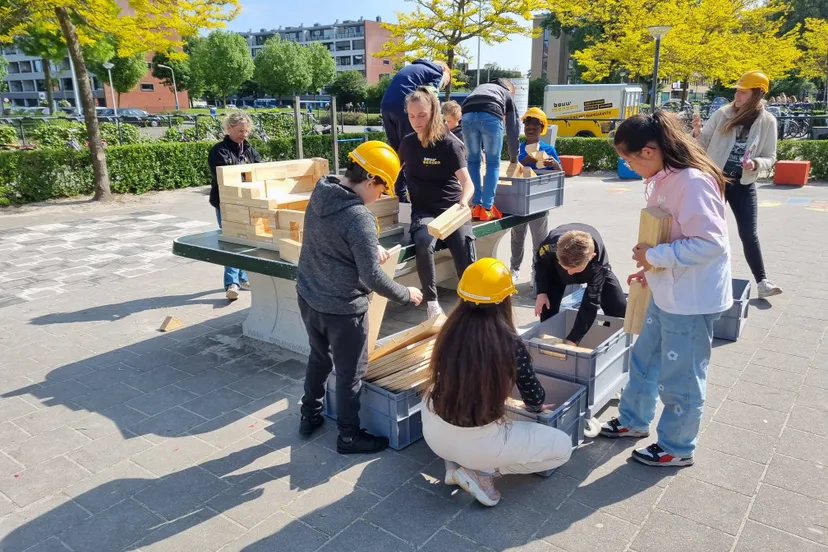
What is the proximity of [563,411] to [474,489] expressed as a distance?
640 millimetres

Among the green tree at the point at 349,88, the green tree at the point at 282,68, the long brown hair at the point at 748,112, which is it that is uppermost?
the green tree at the point at 282,68

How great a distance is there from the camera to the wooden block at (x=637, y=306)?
3.43 m

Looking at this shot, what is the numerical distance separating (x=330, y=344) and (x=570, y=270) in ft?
5.37

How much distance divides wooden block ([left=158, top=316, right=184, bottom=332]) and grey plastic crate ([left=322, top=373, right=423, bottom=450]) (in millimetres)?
2681

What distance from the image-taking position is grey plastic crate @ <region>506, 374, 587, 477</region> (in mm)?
3170

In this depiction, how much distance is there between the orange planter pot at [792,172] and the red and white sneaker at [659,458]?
13656 millimetres

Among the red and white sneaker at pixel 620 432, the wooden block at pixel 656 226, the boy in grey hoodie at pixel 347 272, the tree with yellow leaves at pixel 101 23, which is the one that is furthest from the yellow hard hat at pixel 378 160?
the tree with yellow leaves at pixel 101 23

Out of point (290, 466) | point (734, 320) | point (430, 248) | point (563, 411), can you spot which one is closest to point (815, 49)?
point (734, 320)

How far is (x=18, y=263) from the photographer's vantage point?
846 centimetres

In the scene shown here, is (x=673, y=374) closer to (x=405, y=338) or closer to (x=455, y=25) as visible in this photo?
(x=405, y=338)

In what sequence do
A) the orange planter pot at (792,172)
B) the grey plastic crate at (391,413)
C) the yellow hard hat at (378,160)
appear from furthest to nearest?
the orange planter pot at (792,172) < the grey plastic crate at (391,413) < the yellow hard hat at (378,160)

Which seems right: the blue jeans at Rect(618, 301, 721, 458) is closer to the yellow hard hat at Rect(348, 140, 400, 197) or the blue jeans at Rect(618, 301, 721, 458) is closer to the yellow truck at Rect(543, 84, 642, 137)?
the yellow hard hat at Rect(348, 140, 400, 197)

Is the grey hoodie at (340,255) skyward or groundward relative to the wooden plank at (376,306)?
skyward

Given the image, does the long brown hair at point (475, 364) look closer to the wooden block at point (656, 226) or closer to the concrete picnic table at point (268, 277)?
the wooden block at point (656, 226)
